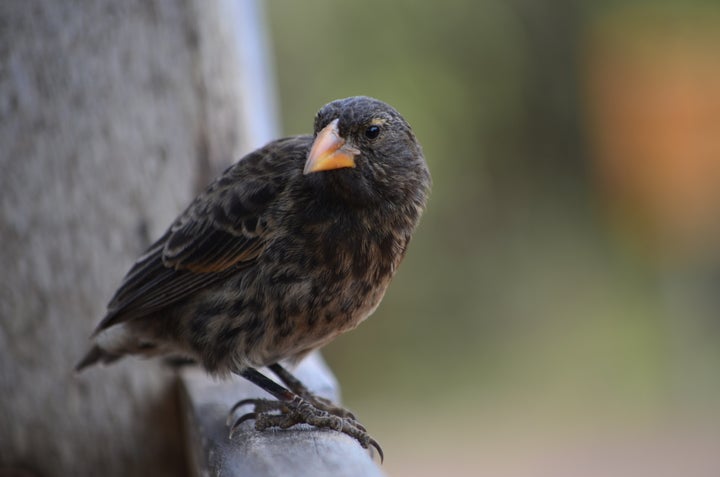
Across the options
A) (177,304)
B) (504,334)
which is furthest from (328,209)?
(504,334)

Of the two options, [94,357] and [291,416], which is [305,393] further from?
[94,357]

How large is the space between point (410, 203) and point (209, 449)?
0.93 m

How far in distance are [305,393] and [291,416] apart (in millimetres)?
399

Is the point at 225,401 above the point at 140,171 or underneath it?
underneath

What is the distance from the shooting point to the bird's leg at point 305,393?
9.52ft

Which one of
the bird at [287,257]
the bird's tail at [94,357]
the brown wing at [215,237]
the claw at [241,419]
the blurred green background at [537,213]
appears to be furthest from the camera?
the blurred green background at [537,213]

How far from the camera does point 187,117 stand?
3197mm

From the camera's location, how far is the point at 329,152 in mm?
2627

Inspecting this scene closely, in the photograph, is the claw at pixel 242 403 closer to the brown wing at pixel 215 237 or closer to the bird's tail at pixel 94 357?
the brown wing at pixel 215 237

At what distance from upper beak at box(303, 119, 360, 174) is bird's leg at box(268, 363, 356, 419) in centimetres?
73

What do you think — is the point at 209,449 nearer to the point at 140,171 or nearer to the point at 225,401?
the point at 225,401

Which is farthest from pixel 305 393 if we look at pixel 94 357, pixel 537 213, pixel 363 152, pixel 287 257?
pixel 537 213

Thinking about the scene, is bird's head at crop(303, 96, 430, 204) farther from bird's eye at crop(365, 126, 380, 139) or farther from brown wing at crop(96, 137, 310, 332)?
brown wing at crop(96, 137, 310, 332)

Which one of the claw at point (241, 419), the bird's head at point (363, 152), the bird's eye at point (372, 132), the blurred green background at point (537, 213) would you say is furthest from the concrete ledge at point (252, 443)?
the blurred green background at point (537, 213)
